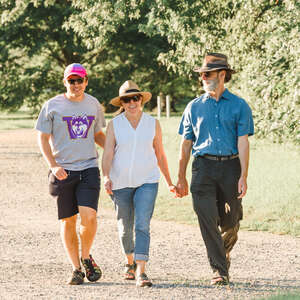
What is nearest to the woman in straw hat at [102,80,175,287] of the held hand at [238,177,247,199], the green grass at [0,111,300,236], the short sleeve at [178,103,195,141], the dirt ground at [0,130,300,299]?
the short sleeve at [178,103,195,141]

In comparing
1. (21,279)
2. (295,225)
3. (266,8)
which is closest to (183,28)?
(266,8)

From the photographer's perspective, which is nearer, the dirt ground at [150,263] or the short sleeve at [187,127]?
the dirt ground at [150,263]

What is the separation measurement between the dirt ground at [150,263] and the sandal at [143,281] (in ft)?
0.17

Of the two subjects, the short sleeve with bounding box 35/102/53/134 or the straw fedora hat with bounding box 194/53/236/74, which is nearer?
the straw fedora hat with bounding box 194/53/236/74

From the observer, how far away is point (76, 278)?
583 centimetres

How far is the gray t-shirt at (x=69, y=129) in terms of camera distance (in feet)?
19.2

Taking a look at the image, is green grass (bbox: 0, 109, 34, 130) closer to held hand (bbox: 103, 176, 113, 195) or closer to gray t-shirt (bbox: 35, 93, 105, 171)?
gray t-shirt (bbox: 35, 93, 105, 171)

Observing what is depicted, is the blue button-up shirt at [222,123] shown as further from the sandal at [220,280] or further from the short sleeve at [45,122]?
the short sleeve at [45,122]

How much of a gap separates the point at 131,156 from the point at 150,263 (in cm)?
135

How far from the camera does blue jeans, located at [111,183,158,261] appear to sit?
5.80 meters

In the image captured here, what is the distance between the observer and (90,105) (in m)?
5.98

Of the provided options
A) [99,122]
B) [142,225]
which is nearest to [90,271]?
[142,225]

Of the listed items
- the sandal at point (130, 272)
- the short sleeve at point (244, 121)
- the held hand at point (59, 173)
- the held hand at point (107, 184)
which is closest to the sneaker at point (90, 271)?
the sandal at point (130, 272)

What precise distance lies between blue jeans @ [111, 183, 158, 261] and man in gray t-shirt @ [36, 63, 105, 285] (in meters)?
0.23
